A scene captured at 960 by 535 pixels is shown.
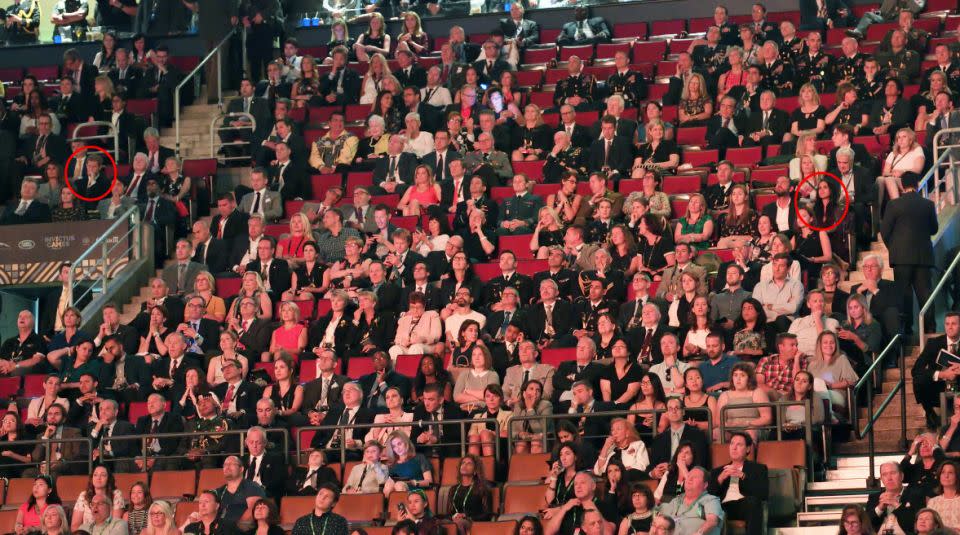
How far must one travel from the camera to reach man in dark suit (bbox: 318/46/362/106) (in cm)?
1947

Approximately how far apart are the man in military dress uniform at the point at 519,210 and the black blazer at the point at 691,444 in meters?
4.08

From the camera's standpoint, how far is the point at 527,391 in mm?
12703

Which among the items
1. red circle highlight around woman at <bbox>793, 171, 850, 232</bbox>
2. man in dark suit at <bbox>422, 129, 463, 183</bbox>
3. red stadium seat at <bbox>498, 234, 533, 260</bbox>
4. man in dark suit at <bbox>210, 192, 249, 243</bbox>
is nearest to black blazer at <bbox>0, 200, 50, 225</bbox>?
man in dark suit at <bbox>210, 192, 249, 243</bbox>

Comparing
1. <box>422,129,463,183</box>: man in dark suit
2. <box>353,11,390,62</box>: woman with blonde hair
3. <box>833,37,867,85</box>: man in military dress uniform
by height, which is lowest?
<box>422,129,463,183</box>: man in dark suit

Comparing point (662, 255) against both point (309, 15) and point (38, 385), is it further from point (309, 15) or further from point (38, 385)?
point (309, 15)

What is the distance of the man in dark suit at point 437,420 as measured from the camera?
1295 centimetres

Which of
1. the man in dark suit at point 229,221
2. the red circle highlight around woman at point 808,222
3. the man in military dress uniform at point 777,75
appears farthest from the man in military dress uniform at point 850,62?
the man in dark suit at point 229,221

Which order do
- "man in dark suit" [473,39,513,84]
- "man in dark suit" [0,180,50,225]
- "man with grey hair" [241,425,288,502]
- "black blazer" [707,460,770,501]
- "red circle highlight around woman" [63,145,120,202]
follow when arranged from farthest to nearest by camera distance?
"man in dark suit" [473,39,513,84] < "red circle highlight around woman" [63,145,120,202] < "man in dark suit" [0,180,50,225] < "man with grey hair" [241,425,288,502] < "black blazer" [707,460,770,501]

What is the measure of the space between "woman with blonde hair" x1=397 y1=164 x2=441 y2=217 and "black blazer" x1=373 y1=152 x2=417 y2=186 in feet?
1.61

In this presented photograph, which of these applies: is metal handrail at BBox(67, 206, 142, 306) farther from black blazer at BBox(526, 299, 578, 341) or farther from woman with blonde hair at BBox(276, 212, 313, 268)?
black blazer at BBox(526, 299, 578, 341)

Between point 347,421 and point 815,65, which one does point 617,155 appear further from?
point 347,421

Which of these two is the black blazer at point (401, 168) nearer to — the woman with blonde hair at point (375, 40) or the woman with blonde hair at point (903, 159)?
the woman with blonde hair at point (375, 40)

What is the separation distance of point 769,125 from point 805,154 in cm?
124

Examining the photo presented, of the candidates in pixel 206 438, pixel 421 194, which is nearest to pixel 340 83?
pixel 421 194
